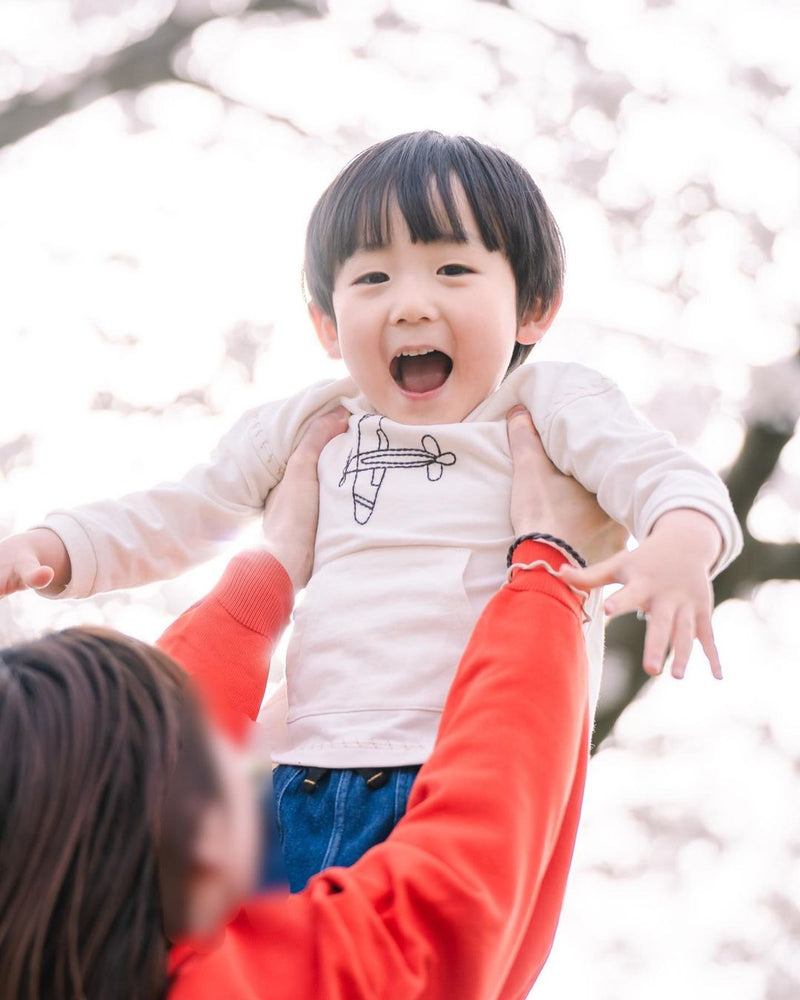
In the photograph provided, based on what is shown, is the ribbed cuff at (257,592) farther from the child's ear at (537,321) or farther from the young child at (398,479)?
the child's ear at (537,321)

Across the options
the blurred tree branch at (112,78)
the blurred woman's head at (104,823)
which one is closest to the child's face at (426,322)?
the blurred woman's head at (104,823)

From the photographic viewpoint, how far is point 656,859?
4.76m

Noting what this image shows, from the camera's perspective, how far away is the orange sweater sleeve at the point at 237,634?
44.9 inches

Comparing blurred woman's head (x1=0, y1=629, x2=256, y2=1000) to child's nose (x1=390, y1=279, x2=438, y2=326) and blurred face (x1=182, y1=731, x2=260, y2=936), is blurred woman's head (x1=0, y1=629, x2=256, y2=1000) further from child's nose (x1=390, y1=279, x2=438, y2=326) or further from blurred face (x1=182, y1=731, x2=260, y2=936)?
child's nose (x1=390, y1=279, x2=438, y2=326)

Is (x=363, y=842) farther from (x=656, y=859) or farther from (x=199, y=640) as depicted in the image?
(x=656, y=859)

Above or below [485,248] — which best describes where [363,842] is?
below

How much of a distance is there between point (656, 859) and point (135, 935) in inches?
171

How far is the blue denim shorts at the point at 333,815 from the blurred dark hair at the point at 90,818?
267mm

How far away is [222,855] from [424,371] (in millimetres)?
688

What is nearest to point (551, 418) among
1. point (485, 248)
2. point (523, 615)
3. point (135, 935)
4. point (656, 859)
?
point (485, 248)

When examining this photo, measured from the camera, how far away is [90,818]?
0.76 meters

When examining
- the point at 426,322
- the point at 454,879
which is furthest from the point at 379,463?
the point at 454,879

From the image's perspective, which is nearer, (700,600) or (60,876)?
(60,876)

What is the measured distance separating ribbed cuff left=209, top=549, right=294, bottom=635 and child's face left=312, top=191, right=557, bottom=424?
23 cm
